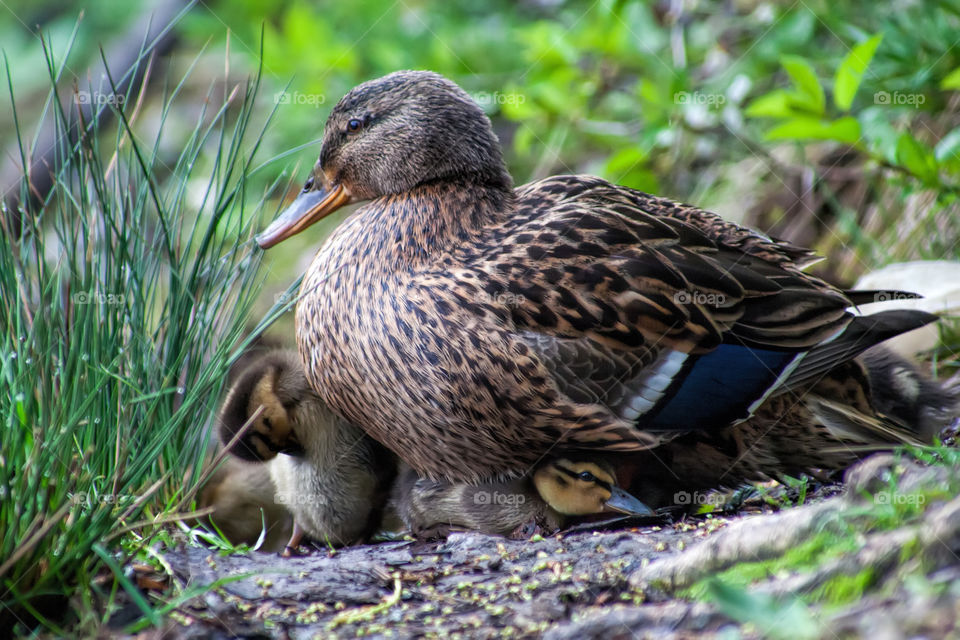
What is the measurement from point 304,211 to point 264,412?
0.67 metres

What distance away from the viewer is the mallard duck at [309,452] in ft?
10.2

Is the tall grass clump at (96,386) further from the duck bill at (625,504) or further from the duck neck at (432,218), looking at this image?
the duck bill at (625,504)

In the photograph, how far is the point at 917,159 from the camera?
3.55 meters

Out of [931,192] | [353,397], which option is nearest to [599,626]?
[353,397]

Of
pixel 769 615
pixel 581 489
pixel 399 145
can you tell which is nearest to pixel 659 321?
pixel 581 489

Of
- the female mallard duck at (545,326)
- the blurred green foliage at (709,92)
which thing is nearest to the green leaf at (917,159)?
the blurred green foliage at (709,92)

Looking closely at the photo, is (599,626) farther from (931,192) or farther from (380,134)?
(931,192)

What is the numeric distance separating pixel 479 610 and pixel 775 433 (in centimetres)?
126

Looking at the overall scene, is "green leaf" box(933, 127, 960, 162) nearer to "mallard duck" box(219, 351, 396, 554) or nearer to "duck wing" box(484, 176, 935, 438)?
"duck wing" box(484, 176, 935, 438)

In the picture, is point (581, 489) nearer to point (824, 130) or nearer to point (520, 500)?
point (520, 500)

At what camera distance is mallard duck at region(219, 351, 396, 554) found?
3.10m

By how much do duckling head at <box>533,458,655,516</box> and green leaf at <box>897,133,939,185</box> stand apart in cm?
178

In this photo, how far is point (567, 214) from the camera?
292 cm

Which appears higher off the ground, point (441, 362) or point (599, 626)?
point (441, 362)
